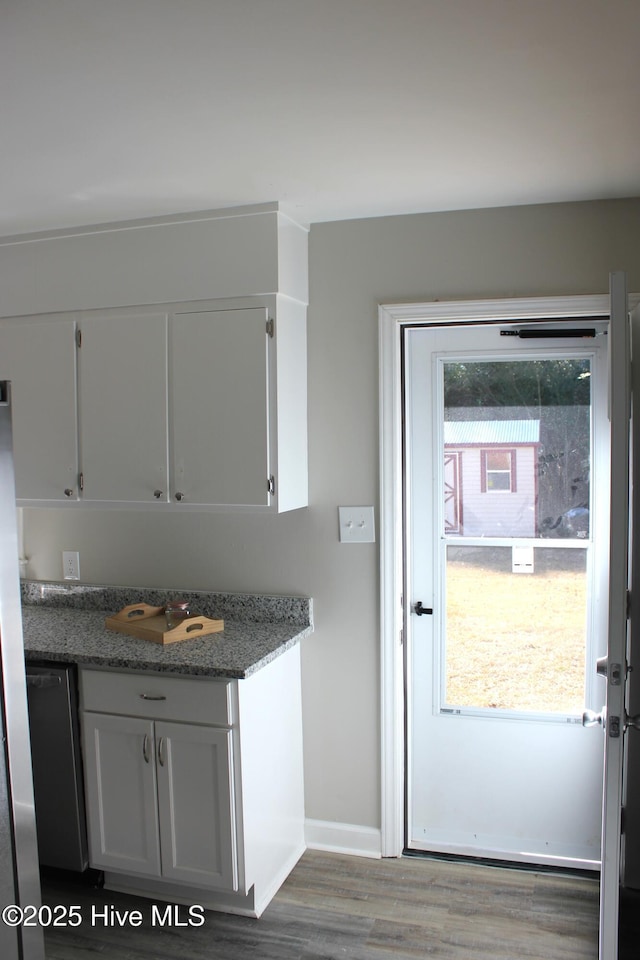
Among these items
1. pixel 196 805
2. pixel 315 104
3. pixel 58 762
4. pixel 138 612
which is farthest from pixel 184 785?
pixel 315 104

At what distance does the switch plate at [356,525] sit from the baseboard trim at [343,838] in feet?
3.61

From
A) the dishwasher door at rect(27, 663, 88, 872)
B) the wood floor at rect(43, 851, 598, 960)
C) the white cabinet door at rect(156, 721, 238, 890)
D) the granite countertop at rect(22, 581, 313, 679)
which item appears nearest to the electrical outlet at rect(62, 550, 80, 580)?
the granite countertop at rect(22, 581, 313, 679)

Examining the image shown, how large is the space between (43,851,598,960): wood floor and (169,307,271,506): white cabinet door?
138 centimetres

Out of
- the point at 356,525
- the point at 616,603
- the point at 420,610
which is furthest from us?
the point at 420,610

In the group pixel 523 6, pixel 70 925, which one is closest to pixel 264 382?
pixel 523 6

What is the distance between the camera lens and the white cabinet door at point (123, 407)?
2820 mm

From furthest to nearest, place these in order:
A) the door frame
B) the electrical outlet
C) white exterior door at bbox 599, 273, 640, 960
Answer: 1. the electrical outlet
2. the door frame
3. white exterior door at bbox 599, 273, 640, 960

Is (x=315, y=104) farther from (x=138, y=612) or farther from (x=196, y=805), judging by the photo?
(x=196, y=805)

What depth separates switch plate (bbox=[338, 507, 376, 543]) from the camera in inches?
114

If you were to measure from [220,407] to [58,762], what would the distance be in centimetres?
134

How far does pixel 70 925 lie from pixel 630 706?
1931 mm

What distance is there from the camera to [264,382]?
8.77 ft

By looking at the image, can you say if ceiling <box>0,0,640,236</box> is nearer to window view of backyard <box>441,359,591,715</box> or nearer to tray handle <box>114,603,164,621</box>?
window view of backyard <box>441,359,591,715</box>

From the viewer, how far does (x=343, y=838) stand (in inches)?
117
